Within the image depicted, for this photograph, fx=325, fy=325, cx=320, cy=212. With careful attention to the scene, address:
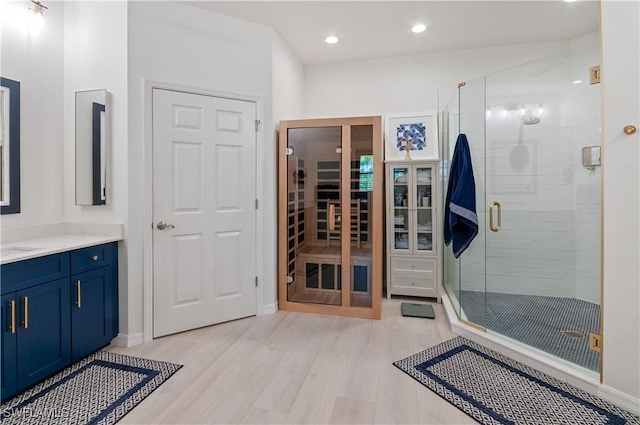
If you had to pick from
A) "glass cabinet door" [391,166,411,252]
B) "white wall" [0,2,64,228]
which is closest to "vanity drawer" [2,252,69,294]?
"white wall" [0,2,64,228]

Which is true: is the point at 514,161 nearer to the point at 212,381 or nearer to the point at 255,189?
the point at 255,189

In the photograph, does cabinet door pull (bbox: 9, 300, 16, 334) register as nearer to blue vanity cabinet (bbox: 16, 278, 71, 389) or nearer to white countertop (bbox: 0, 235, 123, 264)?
blue vanity cabinet (bbox: 16, 278, 71, 389)

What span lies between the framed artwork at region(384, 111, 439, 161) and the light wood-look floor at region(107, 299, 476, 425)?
1757 millimetres

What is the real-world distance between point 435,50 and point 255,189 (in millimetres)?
2677

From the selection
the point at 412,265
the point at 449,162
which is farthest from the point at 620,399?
the point at 449,162

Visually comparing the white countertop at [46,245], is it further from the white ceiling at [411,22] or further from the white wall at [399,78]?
the white wall at [399,78]

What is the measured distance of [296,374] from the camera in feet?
7.06

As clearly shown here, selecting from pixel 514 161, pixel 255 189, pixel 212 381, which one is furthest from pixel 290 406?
pixel 514 161

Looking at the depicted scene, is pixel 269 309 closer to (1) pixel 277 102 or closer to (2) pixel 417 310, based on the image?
(2) pixel 417 310

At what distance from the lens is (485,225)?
9.67 ft

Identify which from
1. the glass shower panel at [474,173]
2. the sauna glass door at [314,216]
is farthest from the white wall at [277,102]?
the glass shower panel at [474,173]

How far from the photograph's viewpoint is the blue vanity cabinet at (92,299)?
2203 millimetres

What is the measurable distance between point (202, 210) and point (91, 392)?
1.46m

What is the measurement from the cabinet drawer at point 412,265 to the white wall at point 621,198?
1.71m
